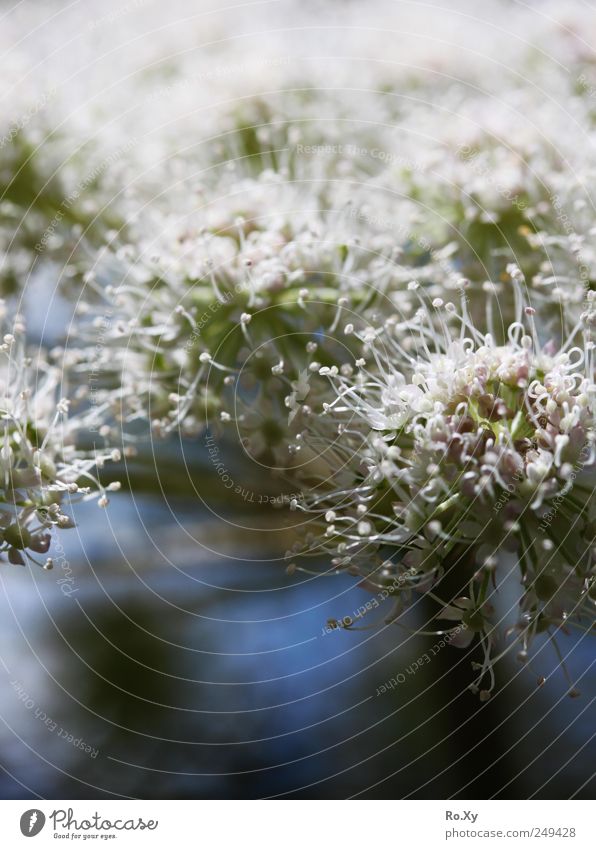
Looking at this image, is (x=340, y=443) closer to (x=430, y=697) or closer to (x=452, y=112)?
(x=430, y=697)

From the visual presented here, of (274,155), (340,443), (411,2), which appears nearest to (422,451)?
(340,443)

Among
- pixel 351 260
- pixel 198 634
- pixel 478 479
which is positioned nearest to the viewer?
pixel 478 479

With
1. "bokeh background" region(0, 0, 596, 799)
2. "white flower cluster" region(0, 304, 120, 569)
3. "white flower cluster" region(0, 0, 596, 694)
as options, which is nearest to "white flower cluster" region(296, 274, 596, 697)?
"white flower cluster" region(0, 0, 596, 694)

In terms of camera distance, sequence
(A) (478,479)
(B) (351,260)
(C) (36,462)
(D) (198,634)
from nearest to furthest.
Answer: (A) (478,479), (C) (36,462), (B) (351,260), (D) (198,634)

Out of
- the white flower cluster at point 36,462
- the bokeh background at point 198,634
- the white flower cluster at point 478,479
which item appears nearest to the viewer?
the white flower cluster at point 478,479

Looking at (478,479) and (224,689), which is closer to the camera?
(478,479)

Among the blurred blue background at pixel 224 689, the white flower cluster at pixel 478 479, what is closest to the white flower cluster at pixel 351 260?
the white flower cluster at pixel 478 479

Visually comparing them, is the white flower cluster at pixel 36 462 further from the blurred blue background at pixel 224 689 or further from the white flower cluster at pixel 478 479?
the white flower cluster at pixel 478 479

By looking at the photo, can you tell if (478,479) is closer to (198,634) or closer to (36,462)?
(36,462)

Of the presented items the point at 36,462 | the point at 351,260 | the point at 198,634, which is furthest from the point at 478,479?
the point at 198,634
